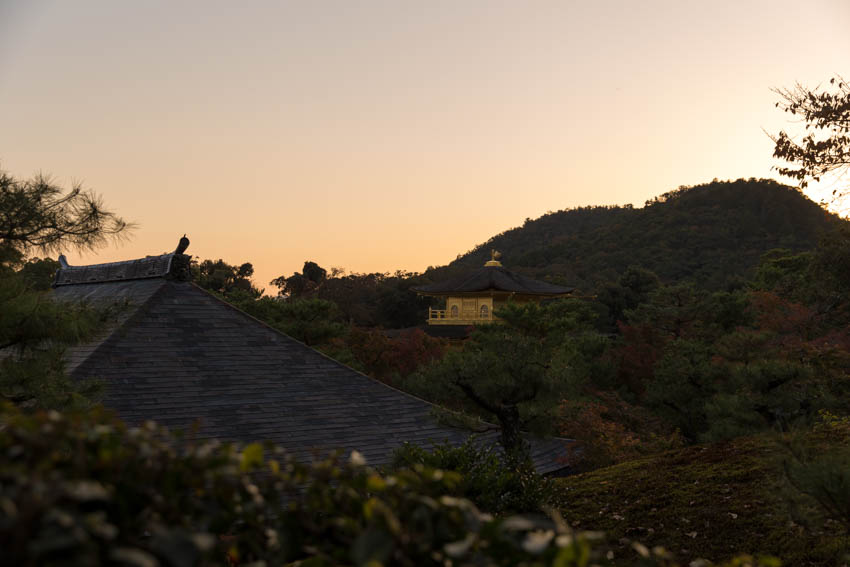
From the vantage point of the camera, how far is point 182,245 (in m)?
11.9

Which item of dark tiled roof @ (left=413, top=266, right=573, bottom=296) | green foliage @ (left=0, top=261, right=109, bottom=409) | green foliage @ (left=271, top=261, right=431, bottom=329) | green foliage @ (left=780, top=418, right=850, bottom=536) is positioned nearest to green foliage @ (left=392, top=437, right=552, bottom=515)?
green foliage @ (left=780, top=418, right=850, bottom=536)

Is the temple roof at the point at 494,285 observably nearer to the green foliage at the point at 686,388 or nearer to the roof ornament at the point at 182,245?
the green foliage at the point at 686,388

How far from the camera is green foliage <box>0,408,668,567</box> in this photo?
55.6 inches

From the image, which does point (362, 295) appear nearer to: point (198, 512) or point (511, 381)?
point (511, 381)

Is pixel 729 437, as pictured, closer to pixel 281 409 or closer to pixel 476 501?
pixel 476 501

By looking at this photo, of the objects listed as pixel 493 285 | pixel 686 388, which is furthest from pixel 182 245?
pixel 493 285

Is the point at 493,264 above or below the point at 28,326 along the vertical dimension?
above

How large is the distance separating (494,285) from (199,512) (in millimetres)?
32192

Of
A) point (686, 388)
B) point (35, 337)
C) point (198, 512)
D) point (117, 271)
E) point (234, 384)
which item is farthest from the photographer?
point (117, 271)

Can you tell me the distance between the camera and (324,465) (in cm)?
197

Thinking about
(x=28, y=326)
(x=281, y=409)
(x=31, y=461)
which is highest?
(x=28, y=326)

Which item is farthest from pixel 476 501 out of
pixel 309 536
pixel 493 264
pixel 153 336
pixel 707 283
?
pixel 707 283

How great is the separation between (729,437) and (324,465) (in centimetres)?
988

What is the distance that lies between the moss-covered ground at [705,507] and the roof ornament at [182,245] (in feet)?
26.6
